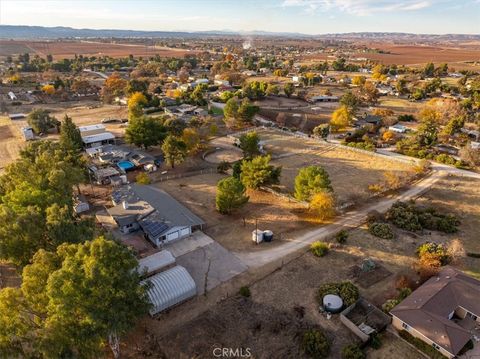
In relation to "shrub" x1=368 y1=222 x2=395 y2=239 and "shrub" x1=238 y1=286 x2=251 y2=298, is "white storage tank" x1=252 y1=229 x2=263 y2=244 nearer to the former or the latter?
"shrub" x1=238 y1=286 x2=251 y2=298

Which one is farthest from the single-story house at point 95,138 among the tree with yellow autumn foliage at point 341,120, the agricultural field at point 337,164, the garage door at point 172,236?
the tree with yellow autumn foliage at point 341,120

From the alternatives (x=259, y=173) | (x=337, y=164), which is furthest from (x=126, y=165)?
(x=337, y=164)

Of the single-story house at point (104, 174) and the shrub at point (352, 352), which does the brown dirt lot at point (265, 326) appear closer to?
the shrub at point (352, 352)

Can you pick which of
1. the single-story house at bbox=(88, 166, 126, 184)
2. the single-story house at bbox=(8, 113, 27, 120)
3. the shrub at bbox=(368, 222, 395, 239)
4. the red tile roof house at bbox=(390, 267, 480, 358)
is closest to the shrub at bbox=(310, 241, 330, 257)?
the shrub at bbox=(368, 222, 395, 239)

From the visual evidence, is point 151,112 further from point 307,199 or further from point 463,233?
point 463,233

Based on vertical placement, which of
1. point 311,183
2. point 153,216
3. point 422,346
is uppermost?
point 311,183

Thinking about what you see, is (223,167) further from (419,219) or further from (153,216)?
(419,219)

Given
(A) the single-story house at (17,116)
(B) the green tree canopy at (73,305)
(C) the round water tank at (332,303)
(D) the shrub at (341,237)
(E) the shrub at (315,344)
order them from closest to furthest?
(B) the green tree canopy at (73,305)
(E) the shrub at (315,344)
(C) the round water tank at (332,303)
(D) the shrub at (341,237)
(A) the single-story house at (17,116)
